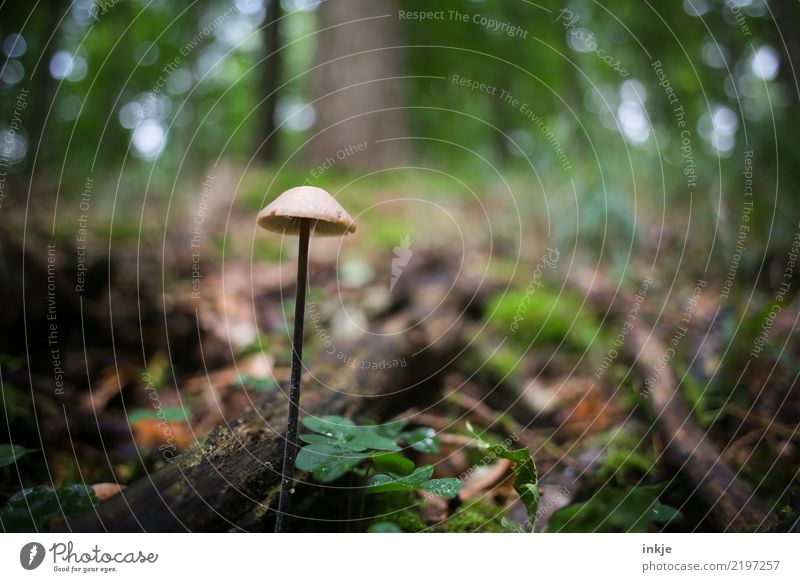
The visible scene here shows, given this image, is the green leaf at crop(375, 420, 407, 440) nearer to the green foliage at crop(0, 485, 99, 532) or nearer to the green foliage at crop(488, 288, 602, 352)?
the green foliage at crop(0, 485, 99, 532)

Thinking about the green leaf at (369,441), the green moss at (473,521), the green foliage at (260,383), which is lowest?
the green moss at (473,521)

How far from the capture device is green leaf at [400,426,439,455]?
55.2 inches

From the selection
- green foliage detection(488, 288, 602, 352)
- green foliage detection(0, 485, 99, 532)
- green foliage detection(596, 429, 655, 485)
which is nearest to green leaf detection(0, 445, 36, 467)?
green foliage detection(0, 485, 99, 532)

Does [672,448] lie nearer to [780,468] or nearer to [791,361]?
[780,468]

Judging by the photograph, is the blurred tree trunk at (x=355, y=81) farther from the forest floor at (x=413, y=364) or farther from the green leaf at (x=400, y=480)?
the green leaf at (x=400, y=480)

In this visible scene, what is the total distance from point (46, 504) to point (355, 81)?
468 centimetres

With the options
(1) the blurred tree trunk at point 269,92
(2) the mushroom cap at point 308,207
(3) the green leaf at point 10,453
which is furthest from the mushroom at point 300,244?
(1) the blurred tree trunk at point 269,92

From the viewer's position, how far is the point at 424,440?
141 cm

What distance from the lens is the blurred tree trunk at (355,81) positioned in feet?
16.5

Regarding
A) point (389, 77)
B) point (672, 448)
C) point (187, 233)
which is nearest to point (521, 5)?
point (389, 77)

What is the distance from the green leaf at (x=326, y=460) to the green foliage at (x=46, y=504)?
56 cm

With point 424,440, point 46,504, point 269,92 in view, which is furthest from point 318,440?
point 269,92
